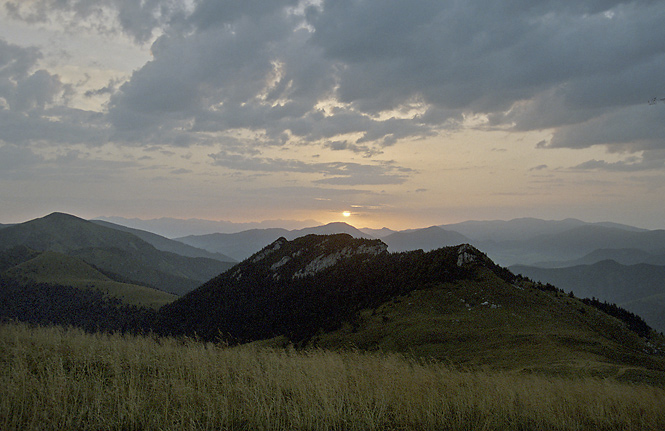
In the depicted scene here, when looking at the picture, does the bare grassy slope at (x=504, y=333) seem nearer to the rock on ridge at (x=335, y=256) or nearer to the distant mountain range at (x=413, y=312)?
the distant mountain range at (x=413, y=312)

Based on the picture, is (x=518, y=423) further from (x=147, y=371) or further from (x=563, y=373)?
(x=563, y=373)

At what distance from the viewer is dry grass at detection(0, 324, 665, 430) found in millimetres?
6426

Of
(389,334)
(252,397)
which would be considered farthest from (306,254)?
(252,397)

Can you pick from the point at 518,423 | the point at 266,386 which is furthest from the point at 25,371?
the point at 518,423

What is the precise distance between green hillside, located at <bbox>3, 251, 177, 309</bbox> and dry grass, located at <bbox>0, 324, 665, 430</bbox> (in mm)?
130292

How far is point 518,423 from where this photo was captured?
7.46m

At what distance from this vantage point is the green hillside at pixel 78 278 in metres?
137

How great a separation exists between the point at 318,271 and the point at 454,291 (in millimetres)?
49035

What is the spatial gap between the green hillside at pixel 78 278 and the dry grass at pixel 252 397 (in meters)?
130

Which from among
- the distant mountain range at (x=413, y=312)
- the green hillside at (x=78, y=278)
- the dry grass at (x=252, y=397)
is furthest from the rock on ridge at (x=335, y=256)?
the green hillside at (x=78, y=278)

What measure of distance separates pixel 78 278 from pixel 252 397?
205730mm

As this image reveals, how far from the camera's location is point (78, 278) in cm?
17125

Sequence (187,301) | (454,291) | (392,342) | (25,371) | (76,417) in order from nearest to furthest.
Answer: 1. (76,417)
2. (25,371)
3. (392,342)
4. (454,291)
5. (187,301)

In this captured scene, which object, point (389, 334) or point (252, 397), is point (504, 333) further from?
point (252, 397)
